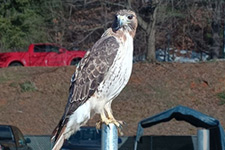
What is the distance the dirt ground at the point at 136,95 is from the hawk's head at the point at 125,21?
1291 centimetres

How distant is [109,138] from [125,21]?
1899 mm

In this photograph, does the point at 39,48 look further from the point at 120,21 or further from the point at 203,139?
the point at 120,21

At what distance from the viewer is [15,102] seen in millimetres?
23922

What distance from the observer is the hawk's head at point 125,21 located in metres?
7.08

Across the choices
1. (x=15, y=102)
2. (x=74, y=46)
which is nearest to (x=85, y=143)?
(x=15, y=102)

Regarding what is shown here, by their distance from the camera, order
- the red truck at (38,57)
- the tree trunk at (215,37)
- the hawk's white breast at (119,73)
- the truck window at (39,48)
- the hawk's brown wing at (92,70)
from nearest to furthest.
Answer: the hawk's white breast at (119,73)
the hawk's brown wing at (92,70)
the tree trunk at (215,37)
the red truck at (38,57)
the truck window at (39,48)

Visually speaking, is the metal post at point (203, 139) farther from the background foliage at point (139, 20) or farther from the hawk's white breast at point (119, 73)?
the background foliage at point (139, 20)

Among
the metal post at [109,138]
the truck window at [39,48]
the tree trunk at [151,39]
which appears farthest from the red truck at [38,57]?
the metal post at [109,138]

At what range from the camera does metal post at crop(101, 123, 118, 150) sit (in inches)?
220

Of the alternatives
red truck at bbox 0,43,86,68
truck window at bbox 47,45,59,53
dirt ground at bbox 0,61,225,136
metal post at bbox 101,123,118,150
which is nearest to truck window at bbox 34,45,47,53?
red truck at bbox 0,43,86,68

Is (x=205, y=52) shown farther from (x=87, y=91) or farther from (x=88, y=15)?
(x=87, y=91)

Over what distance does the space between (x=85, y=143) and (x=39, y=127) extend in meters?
8.05

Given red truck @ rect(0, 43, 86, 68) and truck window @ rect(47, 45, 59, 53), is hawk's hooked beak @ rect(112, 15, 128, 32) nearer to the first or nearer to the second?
red truck @ rect(0, 43, 86, 68)

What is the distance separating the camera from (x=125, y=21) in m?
7.14
